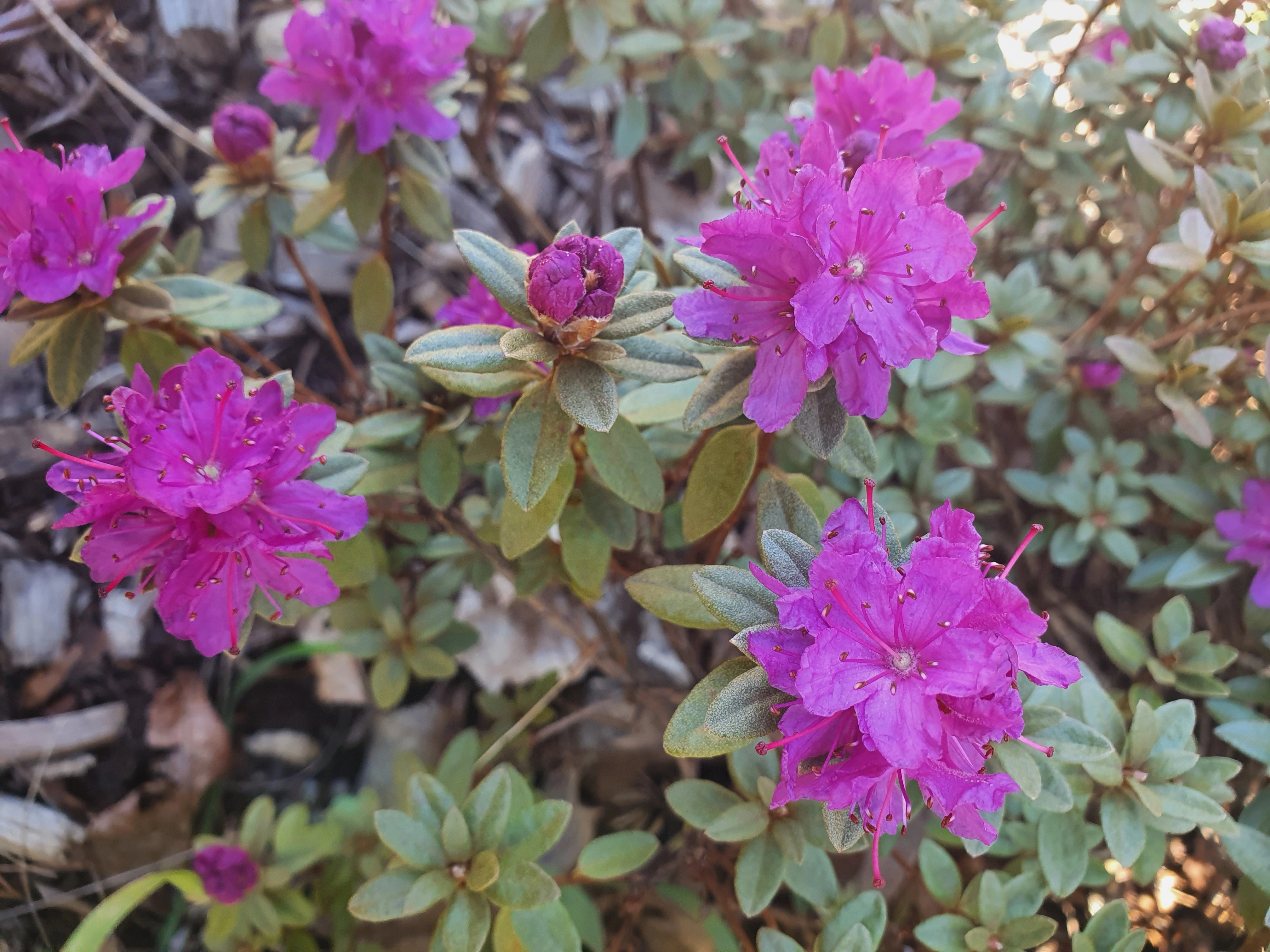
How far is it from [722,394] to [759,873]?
706mm

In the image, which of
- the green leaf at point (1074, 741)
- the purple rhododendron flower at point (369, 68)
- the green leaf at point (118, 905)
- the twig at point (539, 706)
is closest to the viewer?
the green leaf at point (1074, 741)

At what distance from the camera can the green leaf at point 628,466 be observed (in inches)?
45.6

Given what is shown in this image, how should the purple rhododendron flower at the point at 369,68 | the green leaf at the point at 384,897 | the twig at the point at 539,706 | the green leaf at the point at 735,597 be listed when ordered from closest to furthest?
the green leaf at the point at 735,597 < the green leaf at the point at 384,897 < the purple rhododendron flower at the point at 369,68 < the twig at the point at 539,706

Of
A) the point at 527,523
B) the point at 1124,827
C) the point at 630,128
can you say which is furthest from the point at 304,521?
the point at 630,128

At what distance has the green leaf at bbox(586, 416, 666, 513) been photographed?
1158 mm

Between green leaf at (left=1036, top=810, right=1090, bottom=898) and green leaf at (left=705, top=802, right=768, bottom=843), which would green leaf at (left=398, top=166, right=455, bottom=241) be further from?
green leaf at (left=1036, top=810, right=1090, bottom=898)

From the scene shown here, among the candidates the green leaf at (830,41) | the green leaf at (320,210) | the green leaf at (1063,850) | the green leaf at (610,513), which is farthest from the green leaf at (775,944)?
the green leaf at (830,41)

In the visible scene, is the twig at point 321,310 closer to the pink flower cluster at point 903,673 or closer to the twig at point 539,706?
the twig at point 539,706

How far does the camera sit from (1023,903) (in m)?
1.29

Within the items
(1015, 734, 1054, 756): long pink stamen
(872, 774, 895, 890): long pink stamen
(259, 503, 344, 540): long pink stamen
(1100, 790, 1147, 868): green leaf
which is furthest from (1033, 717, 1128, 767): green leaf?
(259, 503, 344, 540): long pink stamen

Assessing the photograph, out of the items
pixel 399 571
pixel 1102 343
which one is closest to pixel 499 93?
pixel 399 571

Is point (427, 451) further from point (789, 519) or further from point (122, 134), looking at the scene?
point (122, 134)

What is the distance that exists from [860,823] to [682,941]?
858 millimetres

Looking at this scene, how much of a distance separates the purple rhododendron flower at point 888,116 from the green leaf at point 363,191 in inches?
31.7
